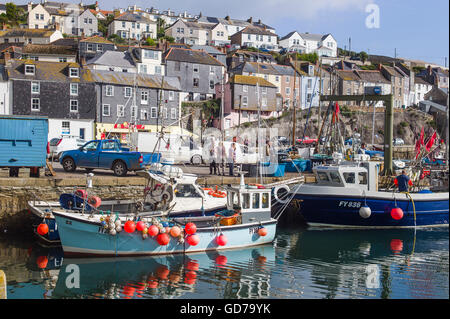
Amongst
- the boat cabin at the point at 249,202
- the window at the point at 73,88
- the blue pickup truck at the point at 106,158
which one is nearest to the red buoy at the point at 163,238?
the boat cabin at the point at 249,202

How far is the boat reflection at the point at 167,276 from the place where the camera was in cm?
1162

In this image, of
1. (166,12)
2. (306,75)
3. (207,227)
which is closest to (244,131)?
(306,75)

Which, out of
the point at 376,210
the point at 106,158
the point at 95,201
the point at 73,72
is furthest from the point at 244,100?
the point at 95,201

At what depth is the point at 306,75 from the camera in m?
65.8

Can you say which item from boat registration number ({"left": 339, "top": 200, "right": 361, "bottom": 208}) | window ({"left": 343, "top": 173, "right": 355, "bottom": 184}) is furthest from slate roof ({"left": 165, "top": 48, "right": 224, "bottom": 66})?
boat registration number ({"left": 339, "top": 200, "right": 361, "bottom": 208})

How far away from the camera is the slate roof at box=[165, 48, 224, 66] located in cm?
5653

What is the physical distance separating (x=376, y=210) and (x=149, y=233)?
27.7 feet

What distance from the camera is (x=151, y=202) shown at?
15859 millimetres

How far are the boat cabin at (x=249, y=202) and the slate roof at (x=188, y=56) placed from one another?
4191 cm

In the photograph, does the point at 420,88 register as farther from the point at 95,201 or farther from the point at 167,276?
the point at 167,276

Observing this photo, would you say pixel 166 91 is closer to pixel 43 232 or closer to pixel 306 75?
pixel 306 75

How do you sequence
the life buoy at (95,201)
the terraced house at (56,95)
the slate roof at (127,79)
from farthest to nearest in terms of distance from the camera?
the slate roof at (127,79)
the terraced house at (56,95)
the life buoy at (95,201)

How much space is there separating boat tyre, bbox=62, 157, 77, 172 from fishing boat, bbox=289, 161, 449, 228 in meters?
8.50

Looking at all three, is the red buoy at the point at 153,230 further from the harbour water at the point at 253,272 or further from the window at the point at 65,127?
the window at the point at 65,127
